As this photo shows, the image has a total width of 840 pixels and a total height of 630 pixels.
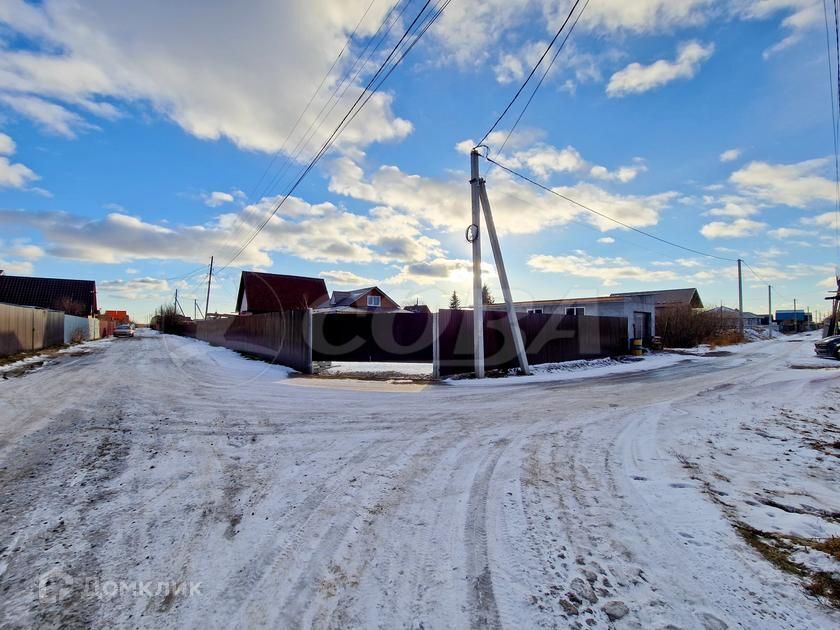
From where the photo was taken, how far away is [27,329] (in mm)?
17438

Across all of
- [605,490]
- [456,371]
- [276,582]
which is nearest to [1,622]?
[276,582]

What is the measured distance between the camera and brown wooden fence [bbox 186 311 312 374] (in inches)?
496

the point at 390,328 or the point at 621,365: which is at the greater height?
the point at 390,328

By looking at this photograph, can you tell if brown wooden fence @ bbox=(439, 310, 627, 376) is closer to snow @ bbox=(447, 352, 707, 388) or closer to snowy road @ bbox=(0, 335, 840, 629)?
snow @ bbox=(447, 352, 707, 388)

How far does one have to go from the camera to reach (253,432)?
555 centimetres

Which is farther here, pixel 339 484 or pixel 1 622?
pixel 339 484

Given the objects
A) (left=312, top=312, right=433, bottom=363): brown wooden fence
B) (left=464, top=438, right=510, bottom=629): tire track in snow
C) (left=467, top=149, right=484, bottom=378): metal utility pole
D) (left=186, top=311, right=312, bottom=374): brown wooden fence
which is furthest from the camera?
(left=312, top=312, right=433, bottom=363): brown wooden fence

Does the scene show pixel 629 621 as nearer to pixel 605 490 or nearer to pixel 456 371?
pixel 605 490

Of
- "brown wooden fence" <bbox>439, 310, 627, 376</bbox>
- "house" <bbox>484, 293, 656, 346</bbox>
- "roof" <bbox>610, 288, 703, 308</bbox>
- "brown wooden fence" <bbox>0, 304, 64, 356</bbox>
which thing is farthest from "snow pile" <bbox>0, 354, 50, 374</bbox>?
"roof" <bbox>610, 288, 703, 308</bbox>

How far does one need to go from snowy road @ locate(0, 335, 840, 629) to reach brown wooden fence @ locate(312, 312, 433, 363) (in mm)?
7446

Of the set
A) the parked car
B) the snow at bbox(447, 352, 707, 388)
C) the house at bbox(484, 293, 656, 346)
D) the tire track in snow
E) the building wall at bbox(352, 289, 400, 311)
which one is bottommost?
the tire track in snow

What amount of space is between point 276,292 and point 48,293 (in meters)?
21.5

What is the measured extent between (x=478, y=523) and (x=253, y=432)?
12.4 feet

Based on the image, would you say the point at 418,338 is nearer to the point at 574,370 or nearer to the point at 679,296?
the point at 574,370
